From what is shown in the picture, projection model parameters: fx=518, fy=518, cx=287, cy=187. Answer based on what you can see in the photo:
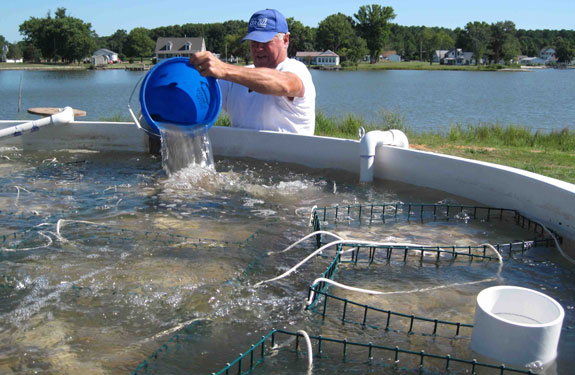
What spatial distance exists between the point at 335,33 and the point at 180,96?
11478cm

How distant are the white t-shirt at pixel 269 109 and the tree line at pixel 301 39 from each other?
270 feet

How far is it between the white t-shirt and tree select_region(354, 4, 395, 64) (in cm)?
10907

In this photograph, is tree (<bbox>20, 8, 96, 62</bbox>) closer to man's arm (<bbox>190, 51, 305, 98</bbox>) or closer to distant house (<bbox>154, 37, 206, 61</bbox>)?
distant house (<bbox>154, 37, 206, 61</bbox>)

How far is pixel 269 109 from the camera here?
6.25m

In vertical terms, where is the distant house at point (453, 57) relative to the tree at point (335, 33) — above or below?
below

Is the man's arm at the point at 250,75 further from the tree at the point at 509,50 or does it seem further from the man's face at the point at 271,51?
the tree at the point at 509,50

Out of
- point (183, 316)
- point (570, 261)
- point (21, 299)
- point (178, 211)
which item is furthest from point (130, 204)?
point (570, 261)

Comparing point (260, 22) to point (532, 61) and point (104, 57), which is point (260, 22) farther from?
point (532, 61)

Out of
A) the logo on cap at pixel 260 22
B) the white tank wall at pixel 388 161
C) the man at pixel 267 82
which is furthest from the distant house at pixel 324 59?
the logo on cap at pixel 260 22

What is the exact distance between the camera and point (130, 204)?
4922 mm

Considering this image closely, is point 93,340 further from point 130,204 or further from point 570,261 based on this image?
point 570,261

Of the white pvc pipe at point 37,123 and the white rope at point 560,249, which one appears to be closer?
the white rope at point 560,249

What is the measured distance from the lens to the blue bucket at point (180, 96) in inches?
218

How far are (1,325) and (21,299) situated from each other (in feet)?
0.96
